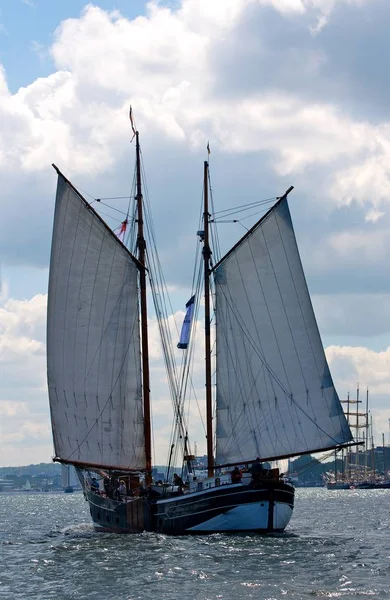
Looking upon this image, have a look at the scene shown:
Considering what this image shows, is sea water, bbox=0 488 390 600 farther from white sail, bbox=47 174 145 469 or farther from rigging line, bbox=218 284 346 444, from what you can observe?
rigging line, bbox=218 284 346 444

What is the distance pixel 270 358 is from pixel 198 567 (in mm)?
21232

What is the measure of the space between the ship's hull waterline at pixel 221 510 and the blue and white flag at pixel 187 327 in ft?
34.6

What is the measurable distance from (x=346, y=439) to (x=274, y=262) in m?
11.3

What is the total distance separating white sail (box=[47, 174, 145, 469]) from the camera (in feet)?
229

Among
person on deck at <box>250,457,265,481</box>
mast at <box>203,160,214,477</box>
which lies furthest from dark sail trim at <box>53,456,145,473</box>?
person on deck at <box>250,457,265,481</box>

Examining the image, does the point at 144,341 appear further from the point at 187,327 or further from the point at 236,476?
the point at 236,476

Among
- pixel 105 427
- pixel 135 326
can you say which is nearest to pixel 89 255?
pixel 135 326

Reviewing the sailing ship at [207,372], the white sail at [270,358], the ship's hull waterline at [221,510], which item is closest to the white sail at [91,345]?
the sailing ship at [207,372]

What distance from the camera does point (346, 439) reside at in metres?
65.9

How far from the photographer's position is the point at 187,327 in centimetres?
7256

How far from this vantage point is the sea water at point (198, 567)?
138ft

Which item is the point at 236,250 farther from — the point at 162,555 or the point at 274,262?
the point at 162,555

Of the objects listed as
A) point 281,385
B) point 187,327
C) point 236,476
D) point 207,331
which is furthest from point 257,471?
point 187,327

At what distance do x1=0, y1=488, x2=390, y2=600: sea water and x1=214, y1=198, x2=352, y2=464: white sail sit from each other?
5.81 m
